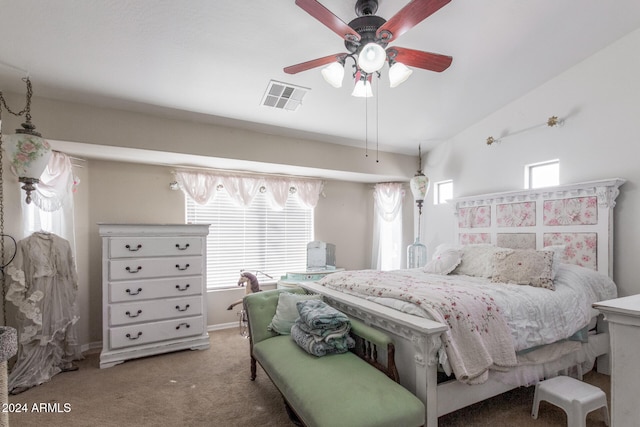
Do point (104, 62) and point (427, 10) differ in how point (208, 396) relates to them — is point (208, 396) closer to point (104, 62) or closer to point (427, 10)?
Result: point (104, 62)

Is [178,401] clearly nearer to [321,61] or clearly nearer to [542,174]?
[321,61]

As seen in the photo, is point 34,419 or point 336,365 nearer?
point 336,365

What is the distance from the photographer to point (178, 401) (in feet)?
7.49

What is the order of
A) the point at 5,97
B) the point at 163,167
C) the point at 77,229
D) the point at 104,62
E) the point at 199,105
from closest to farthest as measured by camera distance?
1. the point at 104,62
2. the point at 5,97
3. the point at 199,105
4. the point at 77,229
5. the point at 163,167

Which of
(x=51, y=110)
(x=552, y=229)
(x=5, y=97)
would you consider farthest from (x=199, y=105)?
(x=552, y=229)

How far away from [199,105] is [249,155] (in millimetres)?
762

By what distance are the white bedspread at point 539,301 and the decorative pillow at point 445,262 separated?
1.38ft

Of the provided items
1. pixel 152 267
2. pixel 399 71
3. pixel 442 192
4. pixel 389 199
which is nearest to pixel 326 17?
pixel 399 71

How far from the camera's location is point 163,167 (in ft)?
12.4

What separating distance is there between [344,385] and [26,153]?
277 centimetres

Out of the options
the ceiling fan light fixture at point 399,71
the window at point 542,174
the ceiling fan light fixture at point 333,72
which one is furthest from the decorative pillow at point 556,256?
the ceiling fan light fixture at point 333,72

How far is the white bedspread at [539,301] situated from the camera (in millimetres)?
1979

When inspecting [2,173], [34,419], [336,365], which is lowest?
[34,419]

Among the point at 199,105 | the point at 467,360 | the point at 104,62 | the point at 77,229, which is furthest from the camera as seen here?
the point at 77,229
